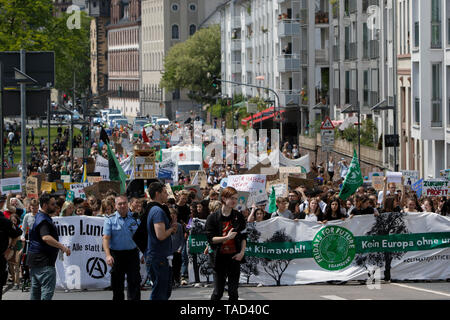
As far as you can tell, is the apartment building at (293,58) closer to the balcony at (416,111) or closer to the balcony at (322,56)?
the balcony at (322,56)

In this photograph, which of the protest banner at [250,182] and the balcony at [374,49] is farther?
the balcony at [374,49]

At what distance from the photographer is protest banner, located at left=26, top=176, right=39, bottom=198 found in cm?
2747

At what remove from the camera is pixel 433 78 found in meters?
40.9

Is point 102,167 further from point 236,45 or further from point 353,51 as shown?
point 236,45

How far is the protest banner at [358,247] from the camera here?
18266 mm

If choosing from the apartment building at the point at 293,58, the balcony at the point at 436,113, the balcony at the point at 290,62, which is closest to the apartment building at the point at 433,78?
the balcony at the point at 436,113

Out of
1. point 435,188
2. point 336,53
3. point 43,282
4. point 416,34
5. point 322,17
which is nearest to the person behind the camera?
point 43,282

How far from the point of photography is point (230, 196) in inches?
499

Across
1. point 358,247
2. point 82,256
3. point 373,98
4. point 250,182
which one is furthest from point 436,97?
point 82,256

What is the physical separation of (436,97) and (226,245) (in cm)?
2905

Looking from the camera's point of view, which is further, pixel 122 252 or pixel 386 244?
pixel 386 244

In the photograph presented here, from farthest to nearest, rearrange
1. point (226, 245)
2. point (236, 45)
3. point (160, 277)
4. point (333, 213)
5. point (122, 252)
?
point (236, 45) < point (333, 213) < point (122, 252) < point (226, 245) < point (160, 277)

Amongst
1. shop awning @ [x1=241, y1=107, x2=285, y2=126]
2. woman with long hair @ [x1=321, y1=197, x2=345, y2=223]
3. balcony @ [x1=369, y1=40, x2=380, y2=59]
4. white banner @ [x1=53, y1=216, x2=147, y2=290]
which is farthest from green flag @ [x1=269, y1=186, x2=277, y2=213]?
shop awning @ [x1=241, y1=107, x2=285, y2=126]
